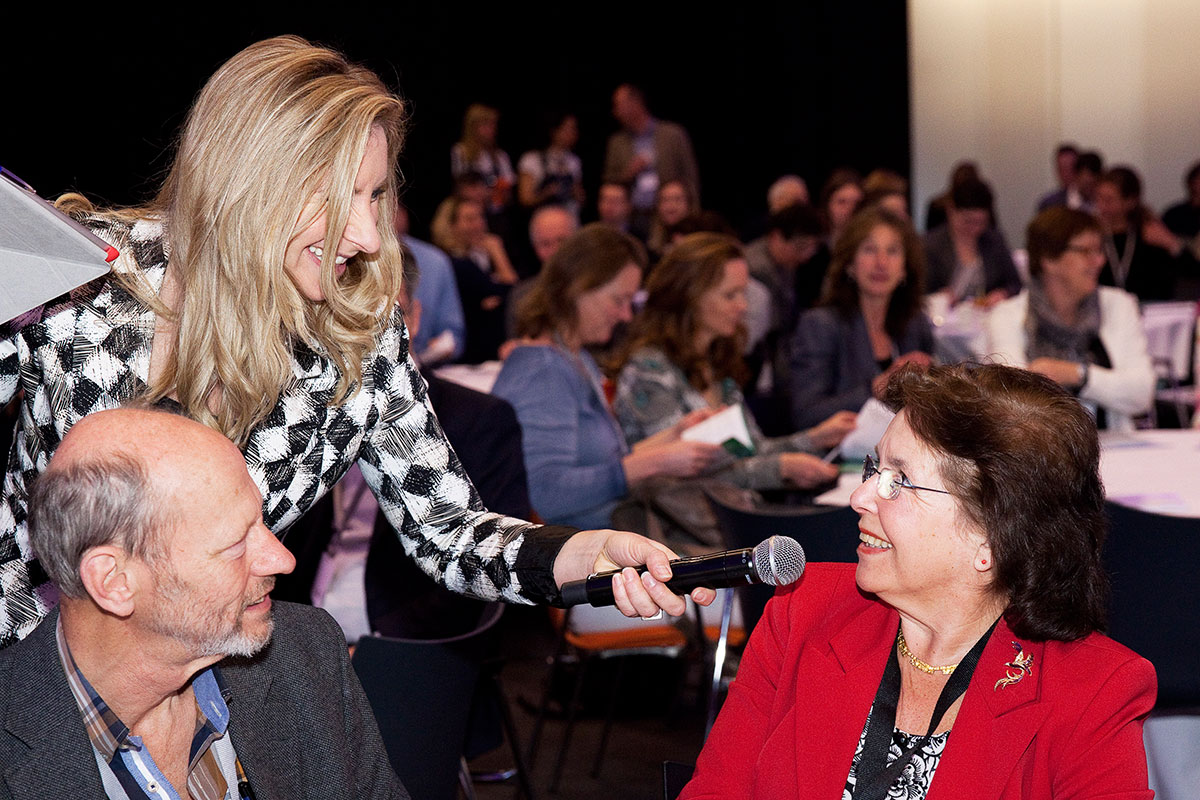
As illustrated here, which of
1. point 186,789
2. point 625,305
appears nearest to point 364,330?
point 186,789

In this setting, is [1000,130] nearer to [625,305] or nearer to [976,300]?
[976,300]

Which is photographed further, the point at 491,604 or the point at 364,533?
the point at 364,533

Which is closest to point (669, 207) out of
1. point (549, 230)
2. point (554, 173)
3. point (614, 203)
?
point (614, 203)

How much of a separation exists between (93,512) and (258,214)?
45 centimetres

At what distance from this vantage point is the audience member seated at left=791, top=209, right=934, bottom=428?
480cm

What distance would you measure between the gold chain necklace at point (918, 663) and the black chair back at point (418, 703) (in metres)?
0.92

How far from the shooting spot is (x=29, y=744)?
1401mm

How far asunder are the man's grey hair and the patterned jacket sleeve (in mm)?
498

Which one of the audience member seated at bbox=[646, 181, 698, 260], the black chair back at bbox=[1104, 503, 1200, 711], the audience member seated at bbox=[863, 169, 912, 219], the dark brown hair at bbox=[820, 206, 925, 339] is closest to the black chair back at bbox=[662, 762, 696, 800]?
the black chair back at bbox=[1104, 503, 1200, 711]

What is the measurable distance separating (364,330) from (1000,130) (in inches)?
539

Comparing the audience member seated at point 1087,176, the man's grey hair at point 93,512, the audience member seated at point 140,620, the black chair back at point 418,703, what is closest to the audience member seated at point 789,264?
the audience member seated at point 1087,176

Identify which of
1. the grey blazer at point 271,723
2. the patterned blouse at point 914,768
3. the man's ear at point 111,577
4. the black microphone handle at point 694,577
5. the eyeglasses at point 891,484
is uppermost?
the man's ear at point 111,577

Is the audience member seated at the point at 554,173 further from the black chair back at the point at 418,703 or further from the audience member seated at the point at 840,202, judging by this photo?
the black chair back at the point at 418,703

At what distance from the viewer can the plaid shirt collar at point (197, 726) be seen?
148cm
